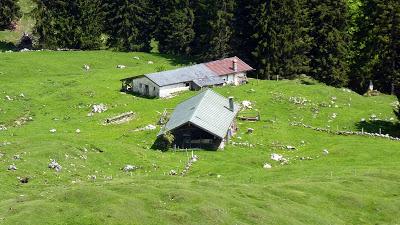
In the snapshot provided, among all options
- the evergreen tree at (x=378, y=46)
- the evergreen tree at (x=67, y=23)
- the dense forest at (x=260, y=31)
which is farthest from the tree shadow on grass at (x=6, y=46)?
the evergreen tree at (x=378, y=46)

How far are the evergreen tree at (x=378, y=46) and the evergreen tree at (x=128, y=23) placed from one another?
43612 millimetres

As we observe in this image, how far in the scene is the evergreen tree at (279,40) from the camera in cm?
11812

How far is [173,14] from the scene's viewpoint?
134 meters

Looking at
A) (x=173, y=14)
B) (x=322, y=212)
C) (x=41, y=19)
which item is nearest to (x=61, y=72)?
(x=41, y=19)

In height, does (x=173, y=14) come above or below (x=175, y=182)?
above

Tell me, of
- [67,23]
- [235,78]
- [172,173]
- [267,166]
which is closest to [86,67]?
[67,23]

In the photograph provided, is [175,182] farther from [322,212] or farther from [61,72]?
[61,72]

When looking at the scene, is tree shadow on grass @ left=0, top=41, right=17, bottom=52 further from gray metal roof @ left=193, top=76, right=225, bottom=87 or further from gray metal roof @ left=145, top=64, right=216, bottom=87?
gray metal roof @ left=193, top=76, right=225, bottom=87

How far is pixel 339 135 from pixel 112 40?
64.1 metres

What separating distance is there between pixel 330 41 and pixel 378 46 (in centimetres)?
847

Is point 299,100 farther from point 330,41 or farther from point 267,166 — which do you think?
point 267,166

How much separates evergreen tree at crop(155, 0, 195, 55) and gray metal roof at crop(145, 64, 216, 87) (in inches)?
989

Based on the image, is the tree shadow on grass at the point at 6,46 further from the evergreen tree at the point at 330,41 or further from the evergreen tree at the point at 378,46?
the evergreen tree at the point at 378,46

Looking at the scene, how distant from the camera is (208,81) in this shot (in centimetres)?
10700
